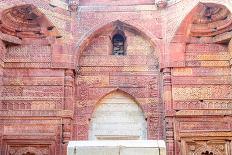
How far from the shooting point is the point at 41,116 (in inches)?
345

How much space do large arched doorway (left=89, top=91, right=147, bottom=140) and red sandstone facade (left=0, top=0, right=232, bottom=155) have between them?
201 mm

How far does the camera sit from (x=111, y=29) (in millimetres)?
9711

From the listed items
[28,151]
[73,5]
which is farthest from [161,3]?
[28,151]

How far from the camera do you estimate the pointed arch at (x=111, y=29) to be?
9.35m

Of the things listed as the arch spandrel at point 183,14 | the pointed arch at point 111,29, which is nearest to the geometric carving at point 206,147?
the pointed arch at point 111,29

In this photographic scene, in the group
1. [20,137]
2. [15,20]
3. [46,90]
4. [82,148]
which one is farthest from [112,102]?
[82,148]

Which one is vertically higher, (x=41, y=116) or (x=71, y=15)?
(x=71, y=15)

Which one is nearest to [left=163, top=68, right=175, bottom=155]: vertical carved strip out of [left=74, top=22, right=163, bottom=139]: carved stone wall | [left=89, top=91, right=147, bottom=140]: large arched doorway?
[left=74, top=22, right=163, bottom=139]: carved stone wall

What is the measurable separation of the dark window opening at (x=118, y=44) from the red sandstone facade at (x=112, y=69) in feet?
0.60

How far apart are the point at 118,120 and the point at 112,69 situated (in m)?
1.23

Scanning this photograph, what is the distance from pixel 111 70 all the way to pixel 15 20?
257 cm

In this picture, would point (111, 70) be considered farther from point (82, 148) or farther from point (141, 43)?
point (82, 148)

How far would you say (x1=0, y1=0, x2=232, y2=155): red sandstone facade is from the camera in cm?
868

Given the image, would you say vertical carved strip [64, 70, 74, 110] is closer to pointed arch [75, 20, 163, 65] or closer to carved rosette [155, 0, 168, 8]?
pointed arch [75, 20, 163, 65]
